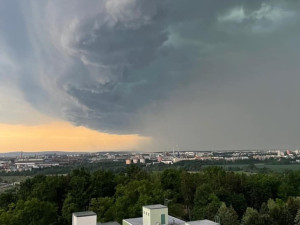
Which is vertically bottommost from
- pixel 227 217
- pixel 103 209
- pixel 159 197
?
pixel 227 217

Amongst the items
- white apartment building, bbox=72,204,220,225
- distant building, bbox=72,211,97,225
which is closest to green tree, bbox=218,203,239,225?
white apartment building, bbox=72,204,220,225

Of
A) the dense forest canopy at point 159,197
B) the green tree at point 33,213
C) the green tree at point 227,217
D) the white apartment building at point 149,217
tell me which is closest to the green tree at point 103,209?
the dense forest canopy at point 159,197

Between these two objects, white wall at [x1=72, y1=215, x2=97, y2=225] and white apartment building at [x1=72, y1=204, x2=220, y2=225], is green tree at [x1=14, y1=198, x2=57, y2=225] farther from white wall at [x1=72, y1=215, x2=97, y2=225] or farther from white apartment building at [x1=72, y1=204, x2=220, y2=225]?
white wall at [x1=72, y1=215, x2=97, y2=225]

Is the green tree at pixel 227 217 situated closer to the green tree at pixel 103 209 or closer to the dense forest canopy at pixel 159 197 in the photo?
the dense forest canopy at pixel 159 197

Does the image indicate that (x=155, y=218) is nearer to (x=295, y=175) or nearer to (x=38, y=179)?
(x=38, y=179)

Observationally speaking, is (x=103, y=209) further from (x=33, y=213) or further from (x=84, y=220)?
(x=84, y=220)

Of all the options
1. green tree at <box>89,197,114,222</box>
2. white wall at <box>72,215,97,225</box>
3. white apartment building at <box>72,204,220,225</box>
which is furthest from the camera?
green tree at <box>89,197,114,222</box>

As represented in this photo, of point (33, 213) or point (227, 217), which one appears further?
point (227, 217)

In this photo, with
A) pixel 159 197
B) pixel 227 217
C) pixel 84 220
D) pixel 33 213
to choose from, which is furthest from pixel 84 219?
pixel 227 217
